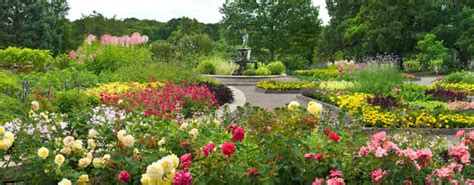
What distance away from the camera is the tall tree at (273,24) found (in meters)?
40.7

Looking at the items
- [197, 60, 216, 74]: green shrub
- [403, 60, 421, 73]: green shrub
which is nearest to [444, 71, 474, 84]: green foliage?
[197, 60, 216, 74]: green shrub

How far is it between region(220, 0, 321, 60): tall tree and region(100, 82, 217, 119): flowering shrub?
32.6 meters

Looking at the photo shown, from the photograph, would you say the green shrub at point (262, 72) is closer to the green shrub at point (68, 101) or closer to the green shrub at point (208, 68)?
the green shrub at point (208, 68)

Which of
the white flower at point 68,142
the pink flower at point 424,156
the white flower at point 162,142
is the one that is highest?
the pink flower at point 424,156

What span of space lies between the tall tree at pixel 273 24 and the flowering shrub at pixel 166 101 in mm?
32563

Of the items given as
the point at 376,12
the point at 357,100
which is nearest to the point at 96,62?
the point at 357,100

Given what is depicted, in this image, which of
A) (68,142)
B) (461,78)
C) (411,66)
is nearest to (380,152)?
(68,142)

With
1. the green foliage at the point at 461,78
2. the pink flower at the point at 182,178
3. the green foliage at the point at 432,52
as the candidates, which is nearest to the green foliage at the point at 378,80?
the green foliage at the point at 461,78

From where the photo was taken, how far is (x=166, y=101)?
677cm

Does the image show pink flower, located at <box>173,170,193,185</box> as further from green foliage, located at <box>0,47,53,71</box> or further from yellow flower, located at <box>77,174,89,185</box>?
green foliage, located at <box>0,47,53,71</box>

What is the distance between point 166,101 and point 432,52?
26.7 meters

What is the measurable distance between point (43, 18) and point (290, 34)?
20172 mm

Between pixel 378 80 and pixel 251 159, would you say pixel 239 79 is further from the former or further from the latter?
pixel 251 159

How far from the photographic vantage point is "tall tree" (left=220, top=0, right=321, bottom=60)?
1603 inches
